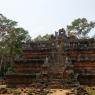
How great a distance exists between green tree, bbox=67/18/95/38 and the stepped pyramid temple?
18.5 meters

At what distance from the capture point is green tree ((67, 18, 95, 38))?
51625 mm

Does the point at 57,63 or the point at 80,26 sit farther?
the point at 80,26

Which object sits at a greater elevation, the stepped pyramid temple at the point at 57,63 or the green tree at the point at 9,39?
the green tree at the point at 9,39

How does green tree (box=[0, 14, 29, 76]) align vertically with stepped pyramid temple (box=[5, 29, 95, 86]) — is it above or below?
above

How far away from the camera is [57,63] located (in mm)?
30938

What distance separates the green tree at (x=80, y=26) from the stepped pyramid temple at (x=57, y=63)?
730 inches

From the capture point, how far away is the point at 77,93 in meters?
19.7

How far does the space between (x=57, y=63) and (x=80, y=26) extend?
22.3 meters

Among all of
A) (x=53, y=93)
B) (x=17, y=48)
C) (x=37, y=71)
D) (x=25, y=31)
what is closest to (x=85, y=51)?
(x=37, y=71)

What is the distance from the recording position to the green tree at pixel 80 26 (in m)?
51.6

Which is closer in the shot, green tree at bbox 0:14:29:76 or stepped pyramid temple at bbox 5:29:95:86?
stepped pyramid temple at bbox 5:29:95:86

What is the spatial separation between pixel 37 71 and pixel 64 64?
119 inches

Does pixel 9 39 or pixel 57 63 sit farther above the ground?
pixel 9 39

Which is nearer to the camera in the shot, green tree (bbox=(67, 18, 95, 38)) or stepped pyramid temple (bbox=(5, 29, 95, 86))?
stepped pyramid temple (bbox=(5, 29, 95, 86))
